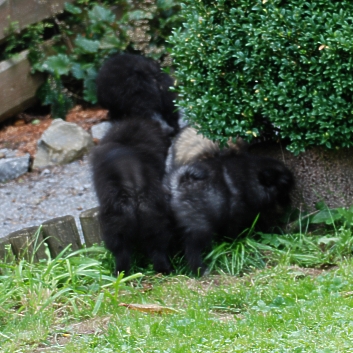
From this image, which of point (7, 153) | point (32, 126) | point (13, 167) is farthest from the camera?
point (32, 126)

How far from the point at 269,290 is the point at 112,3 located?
22.1ft

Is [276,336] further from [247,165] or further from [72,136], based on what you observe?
[72,136]

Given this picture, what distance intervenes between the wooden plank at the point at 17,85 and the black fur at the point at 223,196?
13.3ft

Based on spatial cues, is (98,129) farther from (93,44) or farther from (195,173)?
(195,173)

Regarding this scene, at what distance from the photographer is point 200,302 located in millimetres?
5258

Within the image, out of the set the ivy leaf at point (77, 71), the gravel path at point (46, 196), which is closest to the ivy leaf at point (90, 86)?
the ivy leaf at point (77, 71)

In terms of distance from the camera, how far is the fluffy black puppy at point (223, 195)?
646cm

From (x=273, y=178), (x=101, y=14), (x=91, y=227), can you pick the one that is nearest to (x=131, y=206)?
(x=91, y=227)

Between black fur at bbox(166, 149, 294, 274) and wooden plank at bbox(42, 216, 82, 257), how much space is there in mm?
1025

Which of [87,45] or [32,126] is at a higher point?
[87,45]

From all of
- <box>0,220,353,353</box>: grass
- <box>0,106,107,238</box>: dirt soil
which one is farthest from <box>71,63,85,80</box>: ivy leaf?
<box>0,220,353,353</box>: grass

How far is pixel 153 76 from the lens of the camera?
870 cm

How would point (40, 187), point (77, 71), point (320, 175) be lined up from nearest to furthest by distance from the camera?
point (320, 175) < point (40, 187) < point (77, 71)

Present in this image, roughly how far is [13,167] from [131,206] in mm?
3391
